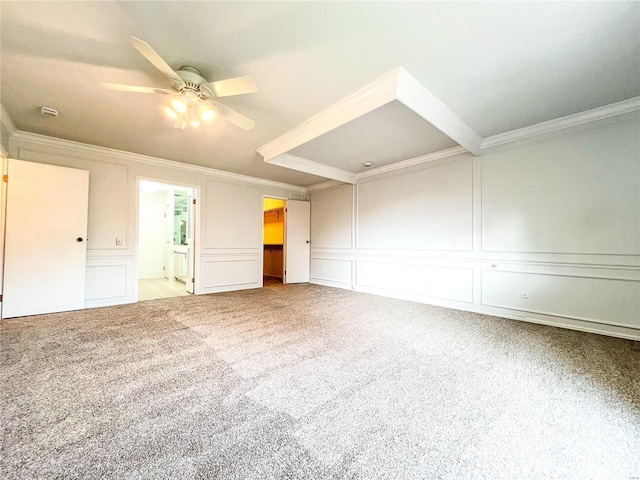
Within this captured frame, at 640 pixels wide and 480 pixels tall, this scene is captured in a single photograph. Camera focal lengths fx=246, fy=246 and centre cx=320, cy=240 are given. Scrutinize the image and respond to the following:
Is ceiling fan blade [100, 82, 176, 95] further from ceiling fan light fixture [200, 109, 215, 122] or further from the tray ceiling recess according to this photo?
the tray ceiling recess

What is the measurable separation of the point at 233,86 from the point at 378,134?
6.51 ft

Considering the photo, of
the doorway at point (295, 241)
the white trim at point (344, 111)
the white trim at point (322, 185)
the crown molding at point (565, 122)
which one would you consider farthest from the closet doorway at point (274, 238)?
the crown molding at point (565, 122)

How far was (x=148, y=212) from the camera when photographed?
673 centimetres

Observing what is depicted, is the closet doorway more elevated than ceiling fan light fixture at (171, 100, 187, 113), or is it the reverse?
ceiling fan light fixture at (171, 100, 187, 113)

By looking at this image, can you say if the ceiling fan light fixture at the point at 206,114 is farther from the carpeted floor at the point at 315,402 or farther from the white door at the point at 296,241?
the white door at the point at 296,241

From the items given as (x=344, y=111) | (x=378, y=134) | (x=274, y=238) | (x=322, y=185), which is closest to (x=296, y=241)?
(x=322, y=185)

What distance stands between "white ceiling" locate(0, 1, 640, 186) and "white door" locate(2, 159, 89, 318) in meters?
0.86

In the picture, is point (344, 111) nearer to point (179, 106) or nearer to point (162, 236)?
point (179, 106)

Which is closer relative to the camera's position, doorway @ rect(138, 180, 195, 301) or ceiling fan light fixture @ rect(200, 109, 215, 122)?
ceiling fan light fixture @ rect(200, 109, 215, 122)

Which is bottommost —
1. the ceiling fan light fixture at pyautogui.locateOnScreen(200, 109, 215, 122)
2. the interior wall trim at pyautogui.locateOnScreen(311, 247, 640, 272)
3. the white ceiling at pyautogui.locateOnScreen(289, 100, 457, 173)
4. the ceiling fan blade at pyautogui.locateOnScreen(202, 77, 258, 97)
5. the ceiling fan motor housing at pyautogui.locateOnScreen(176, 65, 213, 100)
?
the interior wall trim at pyautogui.locateOnScreen(311, 247, 640, 272)

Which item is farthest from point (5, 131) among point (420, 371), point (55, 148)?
point (420, 371)

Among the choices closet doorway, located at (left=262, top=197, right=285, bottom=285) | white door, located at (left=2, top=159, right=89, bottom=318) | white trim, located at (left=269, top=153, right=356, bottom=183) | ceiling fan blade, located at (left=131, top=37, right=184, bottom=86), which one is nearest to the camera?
ceiling fan blade, located at (left=131, top=37, right=184, bottom=86)

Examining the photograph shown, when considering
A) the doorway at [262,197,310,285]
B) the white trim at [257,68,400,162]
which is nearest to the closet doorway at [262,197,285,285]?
the doorway at [262,197,310,285]

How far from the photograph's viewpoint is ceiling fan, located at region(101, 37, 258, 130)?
1.80 m
